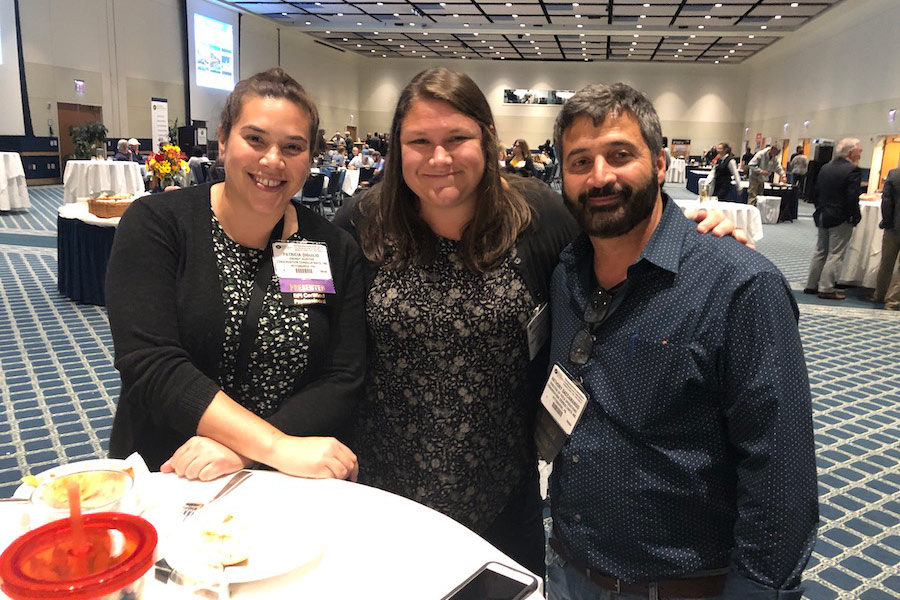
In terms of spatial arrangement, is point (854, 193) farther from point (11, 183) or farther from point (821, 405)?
point (11, 183)

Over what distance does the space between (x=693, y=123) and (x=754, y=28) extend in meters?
8.05

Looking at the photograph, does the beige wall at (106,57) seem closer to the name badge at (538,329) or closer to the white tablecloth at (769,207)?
the white tablecloth at (769,207)

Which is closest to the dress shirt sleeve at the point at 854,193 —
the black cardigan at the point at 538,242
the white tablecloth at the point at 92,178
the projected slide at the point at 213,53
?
the black cardigan at the point at 538,242

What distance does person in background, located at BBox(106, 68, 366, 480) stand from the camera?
4.28ft

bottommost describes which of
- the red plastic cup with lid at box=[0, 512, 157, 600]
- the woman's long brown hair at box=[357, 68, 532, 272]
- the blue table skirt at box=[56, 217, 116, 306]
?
the blue table skirt at box=[56, 217, 116, 306]

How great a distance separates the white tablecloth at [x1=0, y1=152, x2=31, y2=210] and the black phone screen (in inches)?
428

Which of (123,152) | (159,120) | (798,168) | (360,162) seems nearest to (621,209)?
(123,152)

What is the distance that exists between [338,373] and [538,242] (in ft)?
2.01

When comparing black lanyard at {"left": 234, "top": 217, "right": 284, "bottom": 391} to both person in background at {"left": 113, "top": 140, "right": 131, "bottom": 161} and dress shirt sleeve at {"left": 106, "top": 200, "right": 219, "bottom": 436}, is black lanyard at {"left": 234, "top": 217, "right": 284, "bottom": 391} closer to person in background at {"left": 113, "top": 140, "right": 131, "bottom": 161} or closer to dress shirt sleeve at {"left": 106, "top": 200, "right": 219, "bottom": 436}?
dress shirt sleeve at {"left": 106, "top": 200, "right": 219, "bottom": 436}

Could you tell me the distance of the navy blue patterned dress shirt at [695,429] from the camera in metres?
1.09

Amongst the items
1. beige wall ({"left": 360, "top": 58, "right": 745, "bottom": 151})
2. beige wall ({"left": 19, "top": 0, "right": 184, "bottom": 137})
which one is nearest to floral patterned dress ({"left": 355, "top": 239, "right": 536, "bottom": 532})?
beige wall ({"left": 19, "top": 0, "right": 184, "bottom": 137})

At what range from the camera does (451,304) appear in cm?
156

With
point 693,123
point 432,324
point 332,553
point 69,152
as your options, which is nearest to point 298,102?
point 432,324

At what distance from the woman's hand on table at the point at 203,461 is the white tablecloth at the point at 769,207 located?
13.3 meters
